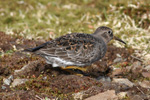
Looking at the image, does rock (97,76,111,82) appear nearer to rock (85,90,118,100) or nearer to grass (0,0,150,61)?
rock (85,90,118,100)

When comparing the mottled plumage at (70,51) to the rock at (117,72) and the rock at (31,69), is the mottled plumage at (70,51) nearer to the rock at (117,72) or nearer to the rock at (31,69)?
the rock at (31,69)

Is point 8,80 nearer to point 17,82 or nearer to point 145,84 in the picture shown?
point 17,82

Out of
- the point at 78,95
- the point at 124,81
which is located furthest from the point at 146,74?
the point at 78,95

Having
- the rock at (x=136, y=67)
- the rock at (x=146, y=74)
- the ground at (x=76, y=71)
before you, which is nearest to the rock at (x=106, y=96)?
the ground at (x=76, y=71)

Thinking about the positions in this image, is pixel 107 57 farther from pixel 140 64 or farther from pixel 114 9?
pixel 114 9

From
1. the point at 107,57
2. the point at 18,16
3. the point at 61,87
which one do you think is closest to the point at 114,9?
the point at 107,57

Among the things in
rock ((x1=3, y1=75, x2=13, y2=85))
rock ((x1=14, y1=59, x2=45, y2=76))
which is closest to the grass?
rock ((x1=14, y1=59, x2=45, y2=76))
